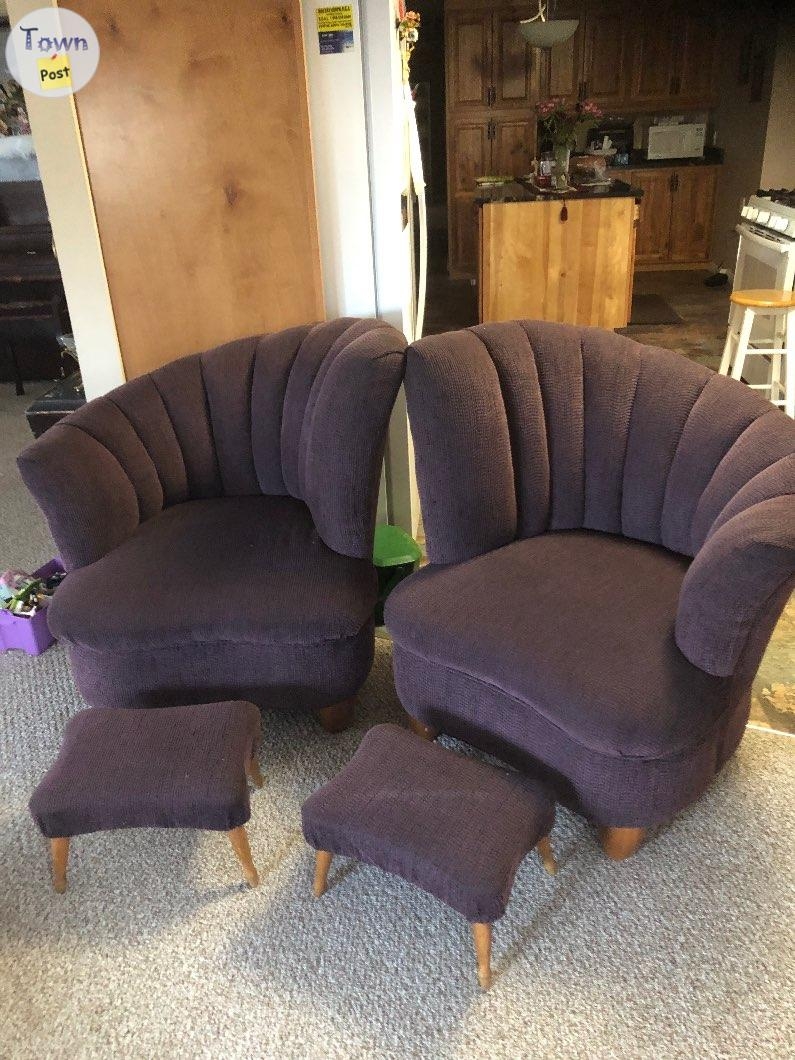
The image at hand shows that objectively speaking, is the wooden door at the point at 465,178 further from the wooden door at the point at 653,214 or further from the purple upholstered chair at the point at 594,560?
the purple upholstered chair at the point at 594,560

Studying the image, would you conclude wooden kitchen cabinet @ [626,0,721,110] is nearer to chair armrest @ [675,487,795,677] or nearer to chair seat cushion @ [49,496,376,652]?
chair seat cushion @ [49,496,376,652]

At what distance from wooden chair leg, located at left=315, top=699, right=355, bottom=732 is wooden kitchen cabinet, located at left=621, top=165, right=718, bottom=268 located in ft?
20.2

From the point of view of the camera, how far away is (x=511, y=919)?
1565mm

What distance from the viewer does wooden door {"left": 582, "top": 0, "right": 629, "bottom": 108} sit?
6.59 metres

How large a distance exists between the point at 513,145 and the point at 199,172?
5310 mm

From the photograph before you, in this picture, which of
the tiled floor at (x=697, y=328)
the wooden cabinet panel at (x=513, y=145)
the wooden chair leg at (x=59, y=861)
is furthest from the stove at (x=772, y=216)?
the wooden chair leg at (x=59, y=861)

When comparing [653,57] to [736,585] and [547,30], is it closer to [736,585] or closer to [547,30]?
[547,30]

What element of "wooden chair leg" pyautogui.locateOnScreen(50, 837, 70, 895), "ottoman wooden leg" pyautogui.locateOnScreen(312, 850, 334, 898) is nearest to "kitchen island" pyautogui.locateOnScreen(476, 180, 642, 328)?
"ottoman wooden leg" pyautogui.locateOnScreen(312, 850, 334, 898)

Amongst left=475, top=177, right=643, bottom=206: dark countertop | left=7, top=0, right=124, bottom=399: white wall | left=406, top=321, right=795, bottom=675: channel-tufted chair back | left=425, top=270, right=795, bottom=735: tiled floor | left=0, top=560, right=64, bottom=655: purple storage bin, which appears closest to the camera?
left=406, top=321, right=795, bottom=675: channel-tufted chair back

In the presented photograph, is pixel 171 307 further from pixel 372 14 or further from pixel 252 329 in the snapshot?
pixel 372 14

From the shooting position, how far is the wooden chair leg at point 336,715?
201cm

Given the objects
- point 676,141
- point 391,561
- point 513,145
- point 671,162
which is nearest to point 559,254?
point 513,145

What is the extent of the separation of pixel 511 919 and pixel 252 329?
5.70 ft
